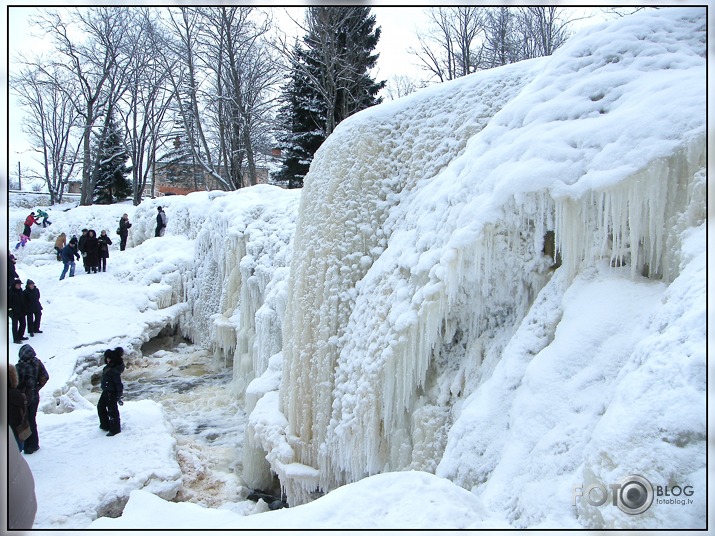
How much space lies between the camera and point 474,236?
3.51 meters

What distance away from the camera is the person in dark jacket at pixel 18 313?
26.6 feet

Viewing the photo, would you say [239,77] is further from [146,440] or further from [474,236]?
[474,236]

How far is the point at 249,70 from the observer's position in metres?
17.4

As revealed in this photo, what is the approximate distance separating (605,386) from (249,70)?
17.6 metres

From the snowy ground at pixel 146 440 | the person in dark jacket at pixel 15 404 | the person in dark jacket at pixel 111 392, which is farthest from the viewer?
the person in dark jacket at pixel 111 392

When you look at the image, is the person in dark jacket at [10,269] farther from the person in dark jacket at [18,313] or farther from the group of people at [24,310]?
the group of people at [24,310]

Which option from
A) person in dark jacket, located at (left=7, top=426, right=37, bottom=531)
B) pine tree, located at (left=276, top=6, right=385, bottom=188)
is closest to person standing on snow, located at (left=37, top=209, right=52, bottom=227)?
pine tree, located at (left=276, top=6, right=385, bottom=188)

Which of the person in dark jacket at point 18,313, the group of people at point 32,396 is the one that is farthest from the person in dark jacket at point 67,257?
the group of people at point 32,396

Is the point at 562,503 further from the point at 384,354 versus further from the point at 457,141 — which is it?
the point at 457,141

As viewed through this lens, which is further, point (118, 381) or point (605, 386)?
point (118, 381)

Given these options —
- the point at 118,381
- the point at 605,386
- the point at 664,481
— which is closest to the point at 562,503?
the point at 664,481

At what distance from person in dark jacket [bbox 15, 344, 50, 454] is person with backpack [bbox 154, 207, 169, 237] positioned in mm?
11278

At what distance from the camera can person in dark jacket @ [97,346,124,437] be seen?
6.09 meters

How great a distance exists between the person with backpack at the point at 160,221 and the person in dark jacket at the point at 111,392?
1081 centimetres
